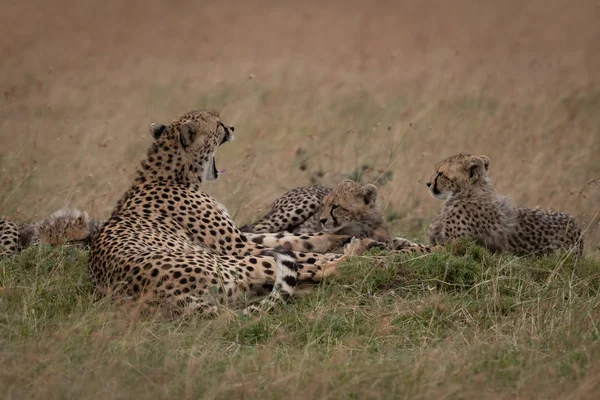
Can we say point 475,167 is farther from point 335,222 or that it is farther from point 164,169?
point 164,169

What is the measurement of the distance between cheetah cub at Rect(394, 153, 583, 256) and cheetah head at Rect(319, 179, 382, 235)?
33cm

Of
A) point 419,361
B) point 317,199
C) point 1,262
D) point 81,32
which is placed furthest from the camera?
point 81,32

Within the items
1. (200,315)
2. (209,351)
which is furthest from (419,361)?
(200,315)

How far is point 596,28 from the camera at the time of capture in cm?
1440

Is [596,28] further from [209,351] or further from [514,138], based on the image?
[209,351]

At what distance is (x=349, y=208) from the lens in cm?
602

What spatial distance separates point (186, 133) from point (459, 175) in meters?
1.64

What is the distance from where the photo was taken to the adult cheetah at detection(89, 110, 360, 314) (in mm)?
4609

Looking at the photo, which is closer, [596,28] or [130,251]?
[130,251]

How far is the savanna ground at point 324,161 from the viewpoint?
12.5 ft

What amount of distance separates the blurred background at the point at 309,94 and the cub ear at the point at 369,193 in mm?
1116

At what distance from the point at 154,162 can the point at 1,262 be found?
3.51ft

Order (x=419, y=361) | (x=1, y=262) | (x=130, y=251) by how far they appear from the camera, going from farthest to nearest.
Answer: (x=1, y=262), (x=130, y=251), (x=419, y=361)

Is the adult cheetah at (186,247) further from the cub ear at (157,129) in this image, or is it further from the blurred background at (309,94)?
the blurred background at (309,94)
